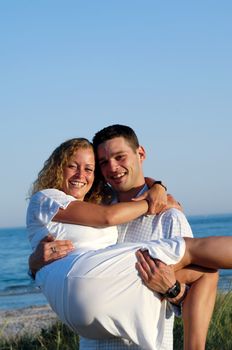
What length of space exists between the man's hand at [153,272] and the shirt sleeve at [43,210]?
0.68 meters

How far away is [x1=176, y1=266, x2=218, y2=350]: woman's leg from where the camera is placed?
4531 mm

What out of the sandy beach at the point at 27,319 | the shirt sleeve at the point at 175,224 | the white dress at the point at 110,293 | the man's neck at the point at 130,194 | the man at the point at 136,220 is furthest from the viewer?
the sandy beach at the point at 27,319

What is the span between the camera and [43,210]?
4867 mm

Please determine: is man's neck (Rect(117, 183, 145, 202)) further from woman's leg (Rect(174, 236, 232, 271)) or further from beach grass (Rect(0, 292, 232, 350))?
beach grass (Rect(0, 292, 232, 350))

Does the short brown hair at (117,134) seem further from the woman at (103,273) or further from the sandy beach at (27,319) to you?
the sandy beach at (27,319)

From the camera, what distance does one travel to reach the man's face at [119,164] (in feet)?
17.0

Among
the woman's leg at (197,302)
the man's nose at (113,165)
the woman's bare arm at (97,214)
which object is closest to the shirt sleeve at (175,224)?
the woman's bare arm at (97,214)

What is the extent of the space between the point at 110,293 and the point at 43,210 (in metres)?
0.83

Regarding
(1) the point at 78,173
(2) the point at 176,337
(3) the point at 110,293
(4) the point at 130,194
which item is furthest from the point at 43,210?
(2) the point at 176,337

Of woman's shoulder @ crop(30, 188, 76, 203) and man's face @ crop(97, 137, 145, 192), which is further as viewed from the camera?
man's face @ crop(97, 137, 145, 192)

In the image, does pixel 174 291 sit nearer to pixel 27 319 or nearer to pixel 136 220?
pixel 136 220

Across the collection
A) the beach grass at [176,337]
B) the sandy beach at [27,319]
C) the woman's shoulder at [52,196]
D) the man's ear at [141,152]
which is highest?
the man's ear at [141,152]

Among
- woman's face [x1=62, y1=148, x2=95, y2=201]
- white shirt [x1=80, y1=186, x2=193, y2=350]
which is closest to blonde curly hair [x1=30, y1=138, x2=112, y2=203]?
woman's face [x1=62, y1=148, x2=95, y2=201]

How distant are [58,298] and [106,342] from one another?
17.4 inches
